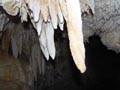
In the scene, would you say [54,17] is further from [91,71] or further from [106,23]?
[91,71]

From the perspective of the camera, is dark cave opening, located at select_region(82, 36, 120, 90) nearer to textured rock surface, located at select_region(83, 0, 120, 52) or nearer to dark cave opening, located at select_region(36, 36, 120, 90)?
dark cave opening, located at select_region(36, 36, 120, 90)

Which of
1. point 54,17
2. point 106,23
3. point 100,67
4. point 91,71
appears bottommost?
point 100,67

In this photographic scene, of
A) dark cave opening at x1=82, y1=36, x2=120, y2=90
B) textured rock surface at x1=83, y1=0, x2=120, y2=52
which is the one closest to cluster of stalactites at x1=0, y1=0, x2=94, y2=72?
textured rock surface at x1=83, y1=0, x2=120, y2=52

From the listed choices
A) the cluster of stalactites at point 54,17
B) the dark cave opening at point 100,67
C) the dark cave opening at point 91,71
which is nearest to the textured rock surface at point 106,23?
the cluster of stalactites at point 54,17

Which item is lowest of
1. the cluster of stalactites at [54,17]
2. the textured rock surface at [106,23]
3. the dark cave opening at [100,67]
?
the dark cave opening at [100,67]

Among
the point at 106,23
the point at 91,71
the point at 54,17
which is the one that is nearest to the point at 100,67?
the point at 91,71

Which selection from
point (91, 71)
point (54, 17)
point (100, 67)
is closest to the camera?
point (54, 17)

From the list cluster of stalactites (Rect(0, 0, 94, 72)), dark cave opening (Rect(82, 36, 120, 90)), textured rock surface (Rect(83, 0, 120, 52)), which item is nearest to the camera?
cluster of stalactites (Rect(0, 0, 94, 72))

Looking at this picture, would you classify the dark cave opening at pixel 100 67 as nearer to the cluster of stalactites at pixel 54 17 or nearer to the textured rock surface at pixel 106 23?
the textured rock surface at pixel 106 23

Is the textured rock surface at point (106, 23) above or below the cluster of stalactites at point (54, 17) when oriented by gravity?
below

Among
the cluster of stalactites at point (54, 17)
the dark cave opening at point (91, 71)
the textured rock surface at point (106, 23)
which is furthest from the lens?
the dark cave opening at point (91, 71)
